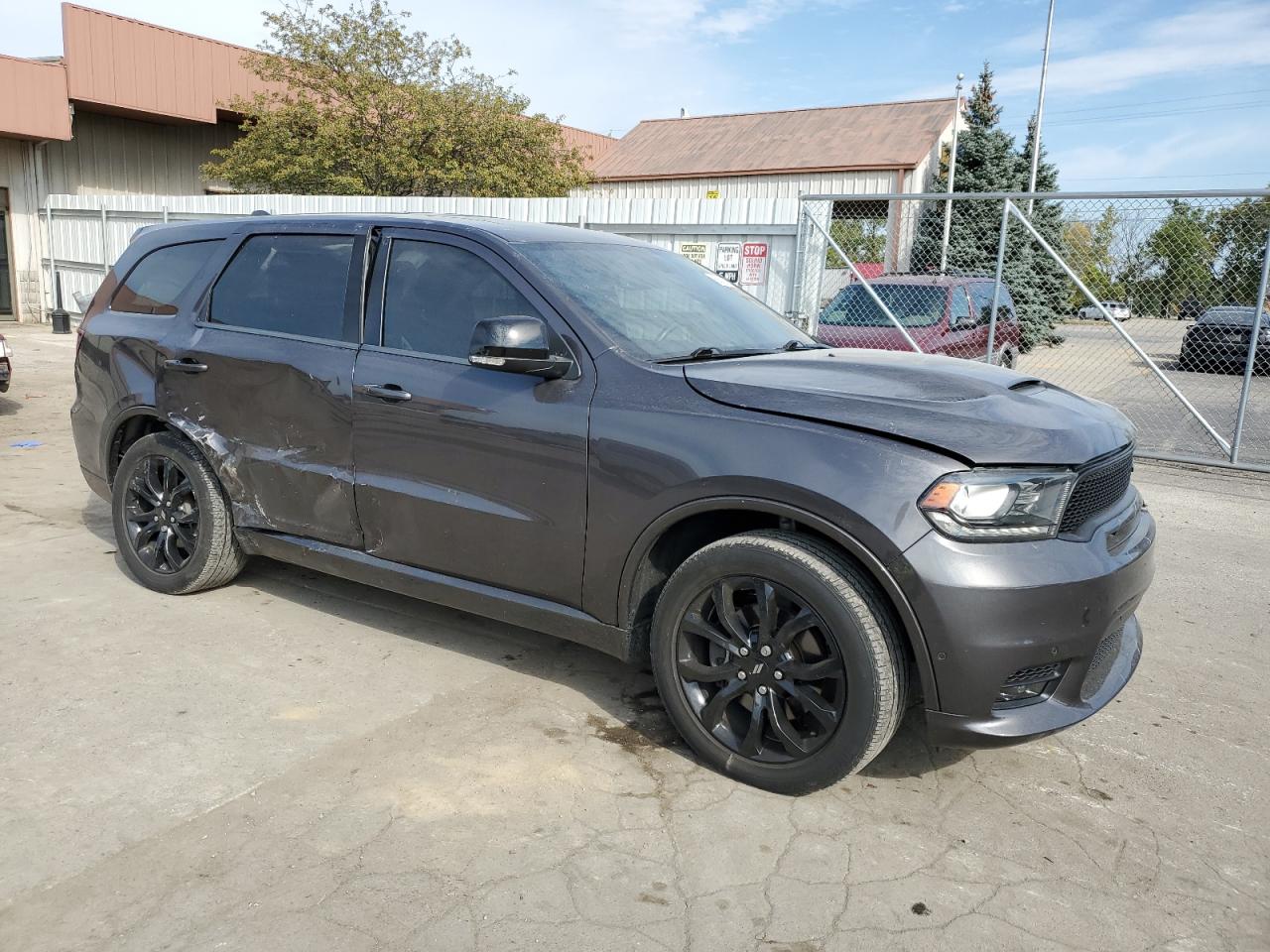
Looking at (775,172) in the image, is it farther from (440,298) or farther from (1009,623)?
(1009,623)

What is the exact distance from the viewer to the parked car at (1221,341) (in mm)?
10398

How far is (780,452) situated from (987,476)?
0.59 metres

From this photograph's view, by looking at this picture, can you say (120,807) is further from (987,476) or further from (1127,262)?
(1127,262)

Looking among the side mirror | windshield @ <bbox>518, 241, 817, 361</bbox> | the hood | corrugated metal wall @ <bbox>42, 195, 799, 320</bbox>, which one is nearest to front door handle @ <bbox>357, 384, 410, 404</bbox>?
the side mirror

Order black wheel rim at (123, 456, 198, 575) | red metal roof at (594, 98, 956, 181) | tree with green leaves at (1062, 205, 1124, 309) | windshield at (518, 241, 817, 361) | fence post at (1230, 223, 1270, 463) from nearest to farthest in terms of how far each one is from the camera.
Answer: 1. windshield at (518, 241, 817, 361)
2. black wheel rim at (123, 456, 198, 575)
3. fence post at (1230, 223, 1270, 463)
4. tree with green leaves at (1062, 205, 1124, 309)
5. red metal roof at (594, 98, 956, 181)

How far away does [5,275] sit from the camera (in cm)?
2061

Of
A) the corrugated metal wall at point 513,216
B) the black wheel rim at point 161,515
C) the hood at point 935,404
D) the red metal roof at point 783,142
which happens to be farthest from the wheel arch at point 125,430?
the red metal roof at point 783,142

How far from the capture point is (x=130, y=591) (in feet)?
15.8

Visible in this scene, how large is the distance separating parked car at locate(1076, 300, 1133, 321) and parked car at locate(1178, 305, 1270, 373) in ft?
2.49

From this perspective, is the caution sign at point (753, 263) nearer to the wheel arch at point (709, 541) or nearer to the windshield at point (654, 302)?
the windshield at point (654, 302)

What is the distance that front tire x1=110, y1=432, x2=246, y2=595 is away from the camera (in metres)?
4.52

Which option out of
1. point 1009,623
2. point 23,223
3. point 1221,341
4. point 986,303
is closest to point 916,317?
point 986,303

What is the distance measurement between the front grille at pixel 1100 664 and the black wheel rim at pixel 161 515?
3.78 m

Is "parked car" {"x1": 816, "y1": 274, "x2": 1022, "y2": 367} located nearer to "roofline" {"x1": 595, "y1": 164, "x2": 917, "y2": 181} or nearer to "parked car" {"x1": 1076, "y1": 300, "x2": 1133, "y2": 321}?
"parked car" {"x1": 1076, "y1": 300, "x2": 1133, "y2": 321}
